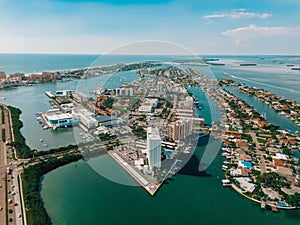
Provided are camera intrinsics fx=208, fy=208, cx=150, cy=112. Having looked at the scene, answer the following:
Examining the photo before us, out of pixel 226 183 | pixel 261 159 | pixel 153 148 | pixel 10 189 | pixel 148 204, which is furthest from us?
pixel 261 159

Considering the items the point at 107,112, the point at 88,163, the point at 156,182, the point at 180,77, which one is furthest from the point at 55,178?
the point at 180,77

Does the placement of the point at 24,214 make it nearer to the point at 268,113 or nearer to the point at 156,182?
the point at 156,182

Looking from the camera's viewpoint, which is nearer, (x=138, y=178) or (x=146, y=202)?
(x=146, y=202)

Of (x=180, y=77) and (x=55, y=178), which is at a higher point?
(x=180, y=77)

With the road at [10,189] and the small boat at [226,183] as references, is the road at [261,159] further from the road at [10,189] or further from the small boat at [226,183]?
the road at [10,189]

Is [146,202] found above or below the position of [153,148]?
below

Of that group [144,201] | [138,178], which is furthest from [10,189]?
[144,201]

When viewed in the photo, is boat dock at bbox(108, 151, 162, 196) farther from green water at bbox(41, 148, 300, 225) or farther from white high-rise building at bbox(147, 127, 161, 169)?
white high-rise building at bbox(147, 127, 161, 169)

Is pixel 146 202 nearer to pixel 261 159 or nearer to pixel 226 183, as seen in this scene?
pixel 226 183

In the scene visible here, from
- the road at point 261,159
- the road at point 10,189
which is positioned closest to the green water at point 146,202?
the road at point 10,189
